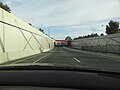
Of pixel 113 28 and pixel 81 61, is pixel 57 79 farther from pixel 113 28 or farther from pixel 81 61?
pixel 113 28

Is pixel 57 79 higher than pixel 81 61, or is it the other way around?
pixel 57 79

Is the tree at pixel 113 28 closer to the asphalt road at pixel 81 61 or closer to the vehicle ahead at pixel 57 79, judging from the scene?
the asphalt road at pixel 81 61

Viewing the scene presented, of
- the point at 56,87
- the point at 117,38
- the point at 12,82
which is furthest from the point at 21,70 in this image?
the point at 117,38

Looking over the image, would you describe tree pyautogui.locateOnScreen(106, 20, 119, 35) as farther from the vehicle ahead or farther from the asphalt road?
the vehicle ahead

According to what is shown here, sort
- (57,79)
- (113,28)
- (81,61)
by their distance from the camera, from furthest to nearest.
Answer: (113,28)
(81,61)
(57,79)

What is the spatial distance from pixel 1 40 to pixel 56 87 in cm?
2868

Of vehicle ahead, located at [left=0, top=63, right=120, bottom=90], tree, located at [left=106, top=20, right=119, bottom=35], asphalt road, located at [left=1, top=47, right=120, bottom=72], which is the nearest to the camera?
vehicle ahead, located at [left=0, top=63, right=120, bottom=90]

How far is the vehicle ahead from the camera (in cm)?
344

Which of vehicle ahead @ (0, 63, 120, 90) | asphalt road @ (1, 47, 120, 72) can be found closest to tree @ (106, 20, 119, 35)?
asphalt road @ (1, 47, 120, 72)

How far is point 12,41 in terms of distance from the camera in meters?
37.9

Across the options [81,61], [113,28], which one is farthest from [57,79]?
[113,28]

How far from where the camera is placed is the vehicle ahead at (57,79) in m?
3.44

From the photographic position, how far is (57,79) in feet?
11.7

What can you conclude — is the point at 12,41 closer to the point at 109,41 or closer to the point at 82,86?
the point at 82,86
